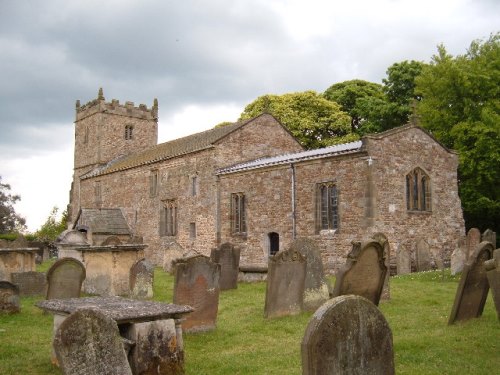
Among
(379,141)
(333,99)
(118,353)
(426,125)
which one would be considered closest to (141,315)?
(118,353)

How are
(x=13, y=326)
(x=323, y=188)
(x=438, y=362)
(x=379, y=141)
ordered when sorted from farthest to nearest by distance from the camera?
(x=323, y=188)
(x=379, y=141)
(x=13, y=326)
(x=438, y=362)

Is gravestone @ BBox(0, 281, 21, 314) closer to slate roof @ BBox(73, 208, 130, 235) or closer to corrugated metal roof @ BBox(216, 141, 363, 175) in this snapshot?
corrugated metal roof @ BBox(216, 141, 363, 175)

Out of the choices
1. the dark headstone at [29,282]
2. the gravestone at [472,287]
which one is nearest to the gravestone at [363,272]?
the gravestone at [472,287]

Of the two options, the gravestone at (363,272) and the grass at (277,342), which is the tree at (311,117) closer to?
the grass at (277,342)

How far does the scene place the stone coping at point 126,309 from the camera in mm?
6066

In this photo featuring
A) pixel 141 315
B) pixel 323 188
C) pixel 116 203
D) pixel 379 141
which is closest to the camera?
pixel 141 315

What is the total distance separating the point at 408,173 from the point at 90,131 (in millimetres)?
28728

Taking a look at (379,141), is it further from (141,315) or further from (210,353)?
(141,315)

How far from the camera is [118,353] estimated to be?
4.51 metres

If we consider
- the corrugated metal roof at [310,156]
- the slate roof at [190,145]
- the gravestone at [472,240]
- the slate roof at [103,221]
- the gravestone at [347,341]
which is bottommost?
the gravestone at [347,341]

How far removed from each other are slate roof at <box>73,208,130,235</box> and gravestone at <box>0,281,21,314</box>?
18.8m

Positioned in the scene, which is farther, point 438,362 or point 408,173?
point 408,173

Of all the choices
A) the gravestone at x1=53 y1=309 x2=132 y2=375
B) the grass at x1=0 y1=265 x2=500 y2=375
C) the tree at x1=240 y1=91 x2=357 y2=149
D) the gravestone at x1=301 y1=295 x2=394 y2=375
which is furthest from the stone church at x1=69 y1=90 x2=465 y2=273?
the gravestone at x1=53 y1=309 x2=132 y2=375

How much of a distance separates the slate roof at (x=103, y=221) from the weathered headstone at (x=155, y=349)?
24154mm
